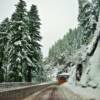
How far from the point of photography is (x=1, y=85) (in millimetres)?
35625

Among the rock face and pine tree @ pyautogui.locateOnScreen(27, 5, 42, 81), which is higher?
pine tree @ pyautogui.locateOnScreen(27, 5, 42, 81)

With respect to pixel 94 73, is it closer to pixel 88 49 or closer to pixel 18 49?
pixel 88 49

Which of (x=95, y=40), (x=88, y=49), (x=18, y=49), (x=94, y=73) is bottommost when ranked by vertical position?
(x=94, y=73)

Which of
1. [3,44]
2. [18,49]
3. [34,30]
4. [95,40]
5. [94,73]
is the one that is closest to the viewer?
[94,73]

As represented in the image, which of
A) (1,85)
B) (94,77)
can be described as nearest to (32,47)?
(1,85)

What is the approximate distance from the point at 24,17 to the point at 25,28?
2.14 meters

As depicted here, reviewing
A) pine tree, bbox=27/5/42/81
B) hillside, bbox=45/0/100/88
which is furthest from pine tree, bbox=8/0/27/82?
hillside, bbox=45/0/100/88

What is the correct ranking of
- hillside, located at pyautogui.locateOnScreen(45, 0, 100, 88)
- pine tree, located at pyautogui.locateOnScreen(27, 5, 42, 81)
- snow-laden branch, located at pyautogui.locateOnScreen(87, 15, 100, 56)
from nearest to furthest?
hillside, located at pyautogui.locateOnScreen(45, 0, 100, 88), snow-laden branch, located at pyautogui.locateOnScreen(87, 15, 100, 56), pine tree, located at pyautogui.locateOnScreen(27, 5, 42, 81)

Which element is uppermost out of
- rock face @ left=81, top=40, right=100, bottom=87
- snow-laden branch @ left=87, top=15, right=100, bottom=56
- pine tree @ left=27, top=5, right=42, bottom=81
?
pine tree @ left=27, top=5, right=42, bottom=81

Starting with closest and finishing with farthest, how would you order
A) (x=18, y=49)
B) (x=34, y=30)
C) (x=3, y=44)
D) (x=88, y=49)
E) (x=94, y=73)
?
(x=94, y=73), (x=88, y=49), (x=18, y=49), (x=3, y=44), (x=34, y=30)

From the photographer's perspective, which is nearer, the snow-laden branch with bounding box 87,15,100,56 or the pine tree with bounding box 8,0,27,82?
the snow-laden branch with bounding box 87,15,100,56

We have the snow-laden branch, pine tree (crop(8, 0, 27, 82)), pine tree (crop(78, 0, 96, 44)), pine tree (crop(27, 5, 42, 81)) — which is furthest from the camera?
pine tree (crop(27, 5, 42, 81))

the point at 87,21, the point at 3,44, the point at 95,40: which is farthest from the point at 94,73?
the point at 87,21

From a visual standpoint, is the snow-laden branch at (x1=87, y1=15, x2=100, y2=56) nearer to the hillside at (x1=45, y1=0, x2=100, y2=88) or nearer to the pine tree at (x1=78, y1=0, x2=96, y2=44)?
the hillside at (x1=45, y1=0, x2=100, y2=88)
